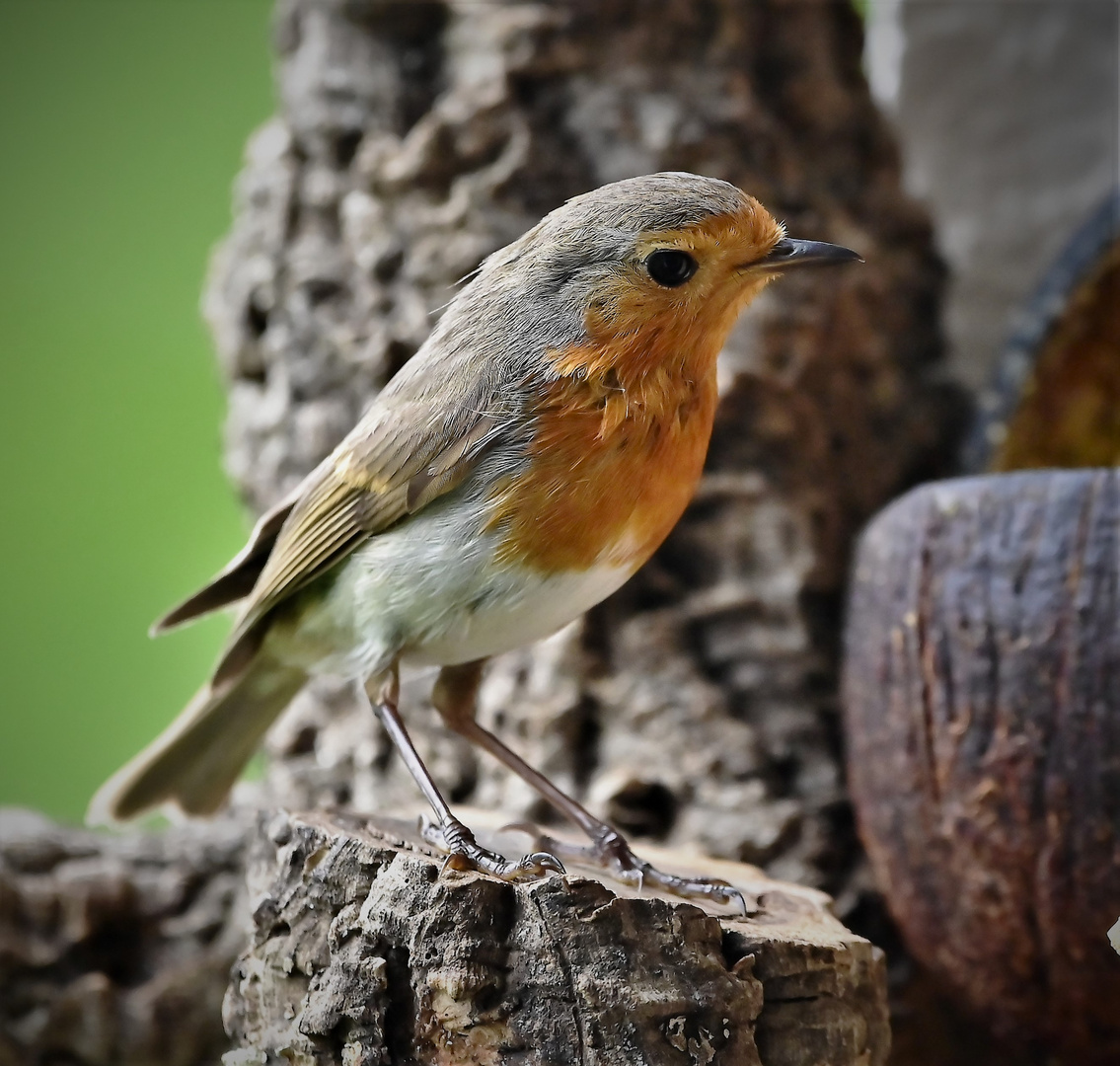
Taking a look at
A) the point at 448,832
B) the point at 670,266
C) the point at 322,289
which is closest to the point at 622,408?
the point at 670,266

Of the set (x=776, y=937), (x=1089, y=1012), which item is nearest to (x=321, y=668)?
(x=776, y=937)

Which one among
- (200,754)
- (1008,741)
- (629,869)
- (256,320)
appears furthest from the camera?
(256,320)

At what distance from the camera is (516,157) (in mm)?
2932

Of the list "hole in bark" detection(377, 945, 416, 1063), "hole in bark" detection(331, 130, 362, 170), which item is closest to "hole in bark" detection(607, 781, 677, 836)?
"hole in bark" detection(377, 945, 416, 1063)

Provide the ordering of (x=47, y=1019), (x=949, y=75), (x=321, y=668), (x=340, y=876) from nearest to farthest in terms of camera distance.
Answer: (x=340, y=876), (x=321, y=668), (x=47, y=1019), (x=949, y=75)

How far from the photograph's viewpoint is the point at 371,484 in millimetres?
1949

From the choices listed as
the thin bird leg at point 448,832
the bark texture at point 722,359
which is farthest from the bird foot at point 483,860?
the bark texture at point 722,359

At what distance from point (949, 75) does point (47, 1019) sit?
437cm

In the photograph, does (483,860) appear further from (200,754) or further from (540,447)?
(200,754)

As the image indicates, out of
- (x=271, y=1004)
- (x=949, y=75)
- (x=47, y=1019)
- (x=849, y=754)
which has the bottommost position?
(x=47, y=1019)

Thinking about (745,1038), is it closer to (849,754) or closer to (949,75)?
(849,754)

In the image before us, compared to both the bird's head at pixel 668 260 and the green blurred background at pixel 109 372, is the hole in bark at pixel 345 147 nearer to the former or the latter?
the green blurred background at pixel 109 372

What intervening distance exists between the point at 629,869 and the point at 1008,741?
795 mm

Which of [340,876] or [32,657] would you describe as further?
[32,657]
